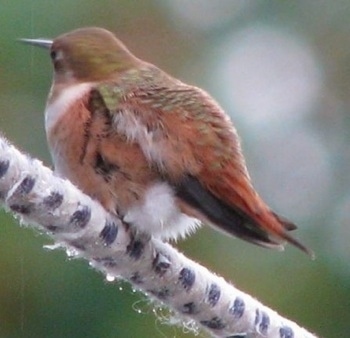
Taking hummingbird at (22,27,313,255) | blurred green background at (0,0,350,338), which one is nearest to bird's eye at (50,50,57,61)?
hummingbird at (22,27,313,255)

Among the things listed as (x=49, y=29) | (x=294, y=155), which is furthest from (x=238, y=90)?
(x=49, y=29)

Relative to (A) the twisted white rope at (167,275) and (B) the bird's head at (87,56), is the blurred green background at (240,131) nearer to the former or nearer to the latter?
(B) the bird's head at (87,56)

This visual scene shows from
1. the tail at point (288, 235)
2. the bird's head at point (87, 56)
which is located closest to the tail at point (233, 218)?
the tail at point (288, 235)

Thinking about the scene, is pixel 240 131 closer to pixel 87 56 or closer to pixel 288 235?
pixel 87 56

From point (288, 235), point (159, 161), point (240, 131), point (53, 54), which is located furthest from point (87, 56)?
point (240, 131)

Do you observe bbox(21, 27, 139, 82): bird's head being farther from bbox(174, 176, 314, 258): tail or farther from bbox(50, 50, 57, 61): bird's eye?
bbox(174, 176, 314, 258): tail
